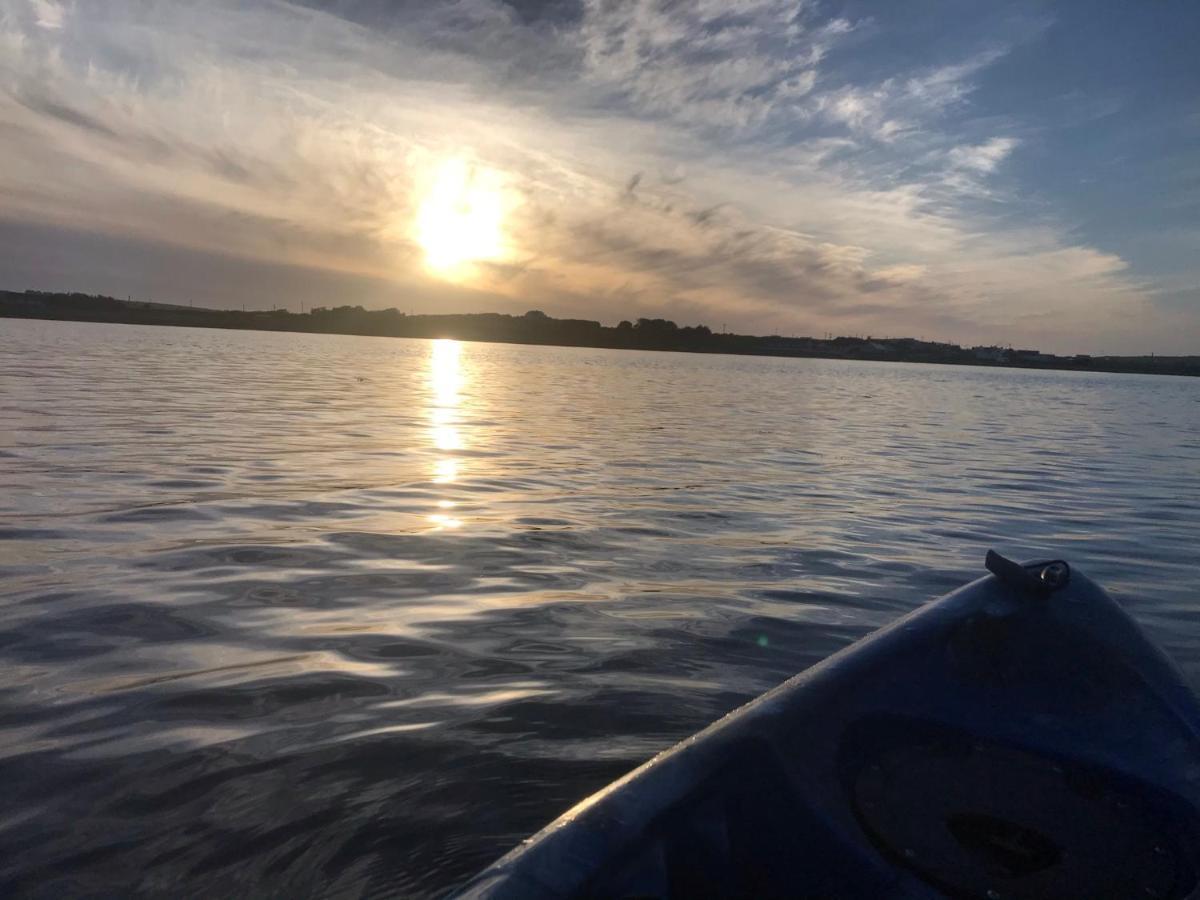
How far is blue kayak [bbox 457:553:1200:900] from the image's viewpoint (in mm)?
2414

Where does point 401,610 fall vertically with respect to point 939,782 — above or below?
below

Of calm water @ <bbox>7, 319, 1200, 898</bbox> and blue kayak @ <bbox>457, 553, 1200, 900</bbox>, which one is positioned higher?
blue kayak @ <bbox>457, 553, 1200, 900</bbox>

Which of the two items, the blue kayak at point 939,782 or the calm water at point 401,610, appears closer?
the blue kayak at point 939,782

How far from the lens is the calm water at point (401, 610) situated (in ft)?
11.5

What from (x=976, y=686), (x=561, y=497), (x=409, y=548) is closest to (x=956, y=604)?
(x=976, y=686)

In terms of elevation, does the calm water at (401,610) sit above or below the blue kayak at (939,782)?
below

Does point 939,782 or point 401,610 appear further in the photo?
point 401,610

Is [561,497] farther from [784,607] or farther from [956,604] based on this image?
[956,604]

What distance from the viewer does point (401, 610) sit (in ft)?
20.8

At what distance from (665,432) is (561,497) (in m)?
10.1

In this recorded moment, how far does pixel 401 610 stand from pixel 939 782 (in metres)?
4.37

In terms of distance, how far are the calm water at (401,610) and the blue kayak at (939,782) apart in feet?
4.06

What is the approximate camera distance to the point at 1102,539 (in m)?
10.3

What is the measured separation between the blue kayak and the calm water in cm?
124
